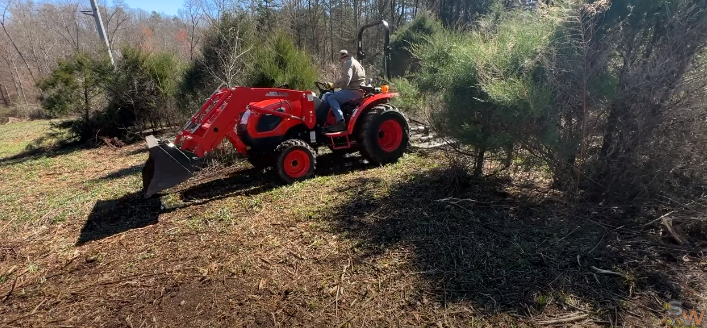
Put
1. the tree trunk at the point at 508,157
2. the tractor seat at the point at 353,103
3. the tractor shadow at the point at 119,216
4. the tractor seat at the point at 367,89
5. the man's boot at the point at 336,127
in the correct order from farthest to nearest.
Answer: the tractor seat at the point at 367,89 < the tractor seat at the point at 353,103 < the man's boot at the point at 336,127 < the tractor shadow at the point at 119,216 < the tree trunk at the point at 508,157

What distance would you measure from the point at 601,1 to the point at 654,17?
1.79ft

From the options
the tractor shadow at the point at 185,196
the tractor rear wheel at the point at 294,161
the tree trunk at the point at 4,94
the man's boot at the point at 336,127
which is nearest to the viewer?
the tractor shadow at the point at 185,196

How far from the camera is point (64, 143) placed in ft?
37.3

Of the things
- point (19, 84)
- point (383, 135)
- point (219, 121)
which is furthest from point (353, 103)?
point (19, 84)

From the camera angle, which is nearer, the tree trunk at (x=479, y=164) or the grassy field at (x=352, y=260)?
the grassy field at (x=352, y=260)

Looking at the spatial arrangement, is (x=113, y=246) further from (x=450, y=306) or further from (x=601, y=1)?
(x=601, y=1)

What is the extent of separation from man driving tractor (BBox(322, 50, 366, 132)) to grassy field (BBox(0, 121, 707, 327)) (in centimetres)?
116

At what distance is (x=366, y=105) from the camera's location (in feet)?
19.5

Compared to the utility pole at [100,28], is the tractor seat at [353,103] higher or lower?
lower

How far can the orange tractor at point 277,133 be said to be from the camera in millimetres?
4551

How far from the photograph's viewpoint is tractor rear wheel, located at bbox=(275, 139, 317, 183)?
514cm

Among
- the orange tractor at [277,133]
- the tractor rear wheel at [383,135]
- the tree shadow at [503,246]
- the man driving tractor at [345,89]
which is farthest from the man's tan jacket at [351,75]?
the tree shadow at [503,246]

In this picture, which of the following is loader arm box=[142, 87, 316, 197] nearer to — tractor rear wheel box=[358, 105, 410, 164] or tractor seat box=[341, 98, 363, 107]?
tractor seat box=[341, 98, 363, 107]

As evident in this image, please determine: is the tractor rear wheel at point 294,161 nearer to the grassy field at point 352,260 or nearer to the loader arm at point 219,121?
the grassy field at point 352,260
